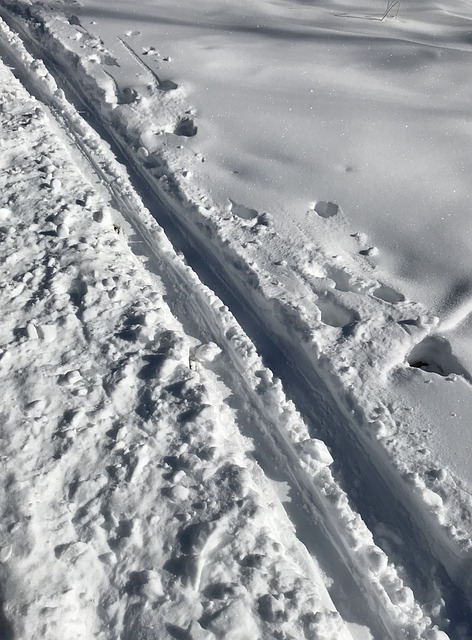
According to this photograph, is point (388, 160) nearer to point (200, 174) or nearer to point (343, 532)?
point (200, 174)

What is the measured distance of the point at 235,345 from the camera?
238 centimetres

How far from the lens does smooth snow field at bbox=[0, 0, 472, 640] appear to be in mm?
1721

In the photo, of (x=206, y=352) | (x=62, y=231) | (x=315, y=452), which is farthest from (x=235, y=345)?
(x=62, y=231)

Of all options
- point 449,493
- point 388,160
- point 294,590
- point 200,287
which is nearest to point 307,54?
point 388,160

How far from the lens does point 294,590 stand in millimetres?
1697

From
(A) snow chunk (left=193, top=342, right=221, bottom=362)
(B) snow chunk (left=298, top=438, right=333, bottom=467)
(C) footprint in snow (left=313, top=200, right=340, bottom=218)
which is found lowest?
(B) snow chunk (left=298, top=438, right=333, bottom=467)

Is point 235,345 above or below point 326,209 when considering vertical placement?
below

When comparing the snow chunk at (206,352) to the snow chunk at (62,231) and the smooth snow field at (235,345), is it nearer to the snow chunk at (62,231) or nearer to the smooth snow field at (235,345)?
the smooth snow field at (235,345)

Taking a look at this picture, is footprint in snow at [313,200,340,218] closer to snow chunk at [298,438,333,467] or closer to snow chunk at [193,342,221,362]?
snow chunk at [193,342,221,362]

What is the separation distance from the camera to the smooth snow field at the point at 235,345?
172 centimetres

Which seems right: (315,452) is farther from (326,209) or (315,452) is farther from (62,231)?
(62,231)

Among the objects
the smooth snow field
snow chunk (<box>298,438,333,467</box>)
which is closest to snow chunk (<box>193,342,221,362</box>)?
the smooth snow field

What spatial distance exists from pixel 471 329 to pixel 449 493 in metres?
0.79

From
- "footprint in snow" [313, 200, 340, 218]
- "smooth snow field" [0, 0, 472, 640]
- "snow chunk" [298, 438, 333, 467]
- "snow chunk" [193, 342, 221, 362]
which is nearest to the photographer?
"smooth snow field" [0, 0, 472, 640]
